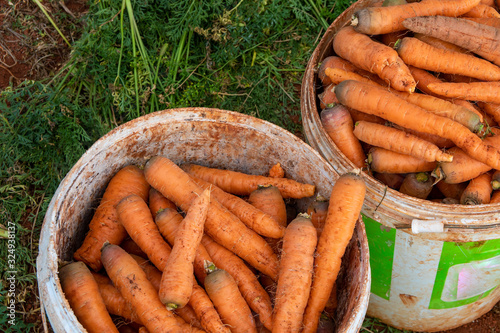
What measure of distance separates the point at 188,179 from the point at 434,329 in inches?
71.5

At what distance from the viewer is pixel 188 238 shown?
1.87 m

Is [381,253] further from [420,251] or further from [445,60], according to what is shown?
[445,60]

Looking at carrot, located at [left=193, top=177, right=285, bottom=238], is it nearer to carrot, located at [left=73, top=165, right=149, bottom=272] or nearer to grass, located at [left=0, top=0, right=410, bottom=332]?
carrot, located at [left=73, top=165, right=149, bottom=272]

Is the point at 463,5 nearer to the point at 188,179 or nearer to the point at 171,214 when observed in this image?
the point at 188,179

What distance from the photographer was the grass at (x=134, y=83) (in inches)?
106

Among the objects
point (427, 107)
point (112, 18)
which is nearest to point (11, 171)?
point (112, 18)

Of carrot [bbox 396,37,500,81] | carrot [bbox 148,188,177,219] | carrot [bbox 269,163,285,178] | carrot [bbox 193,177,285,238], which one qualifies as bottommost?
carrot [bbox 193,177,285,238]

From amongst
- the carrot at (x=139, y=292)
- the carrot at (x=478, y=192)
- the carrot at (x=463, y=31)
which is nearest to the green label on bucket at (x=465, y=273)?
the carrot at (x=478, y=192)

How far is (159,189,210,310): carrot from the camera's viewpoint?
5.70 ft

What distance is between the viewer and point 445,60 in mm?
2234

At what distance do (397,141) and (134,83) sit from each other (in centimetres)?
175

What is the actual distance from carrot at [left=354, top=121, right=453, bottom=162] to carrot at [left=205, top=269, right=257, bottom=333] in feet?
3.21

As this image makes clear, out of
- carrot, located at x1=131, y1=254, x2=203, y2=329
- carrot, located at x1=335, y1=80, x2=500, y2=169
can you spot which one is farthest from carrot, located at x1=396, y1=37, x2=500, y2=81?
carrot, located at x1=131, y1=254, x2=203, y2=329

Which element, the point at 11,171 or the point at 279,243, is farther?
the point at 11,171
